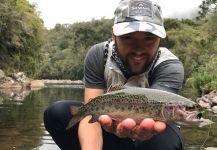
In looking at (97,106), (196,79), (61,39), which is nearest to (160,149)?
(97,106)

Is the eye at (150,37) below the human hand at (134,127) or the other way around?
the other way around

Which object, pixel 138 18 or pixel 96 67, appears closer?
pixel 138 18

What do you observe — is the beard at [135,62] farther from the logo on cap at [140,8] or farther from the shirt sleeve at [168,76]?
the logo on cap at [140,8]

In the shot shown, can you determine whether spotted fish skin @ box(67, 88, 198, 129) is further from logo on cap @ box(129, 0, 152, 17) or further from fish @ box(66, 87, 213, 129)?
logo on cap @ box(129, 0, 152, 17)

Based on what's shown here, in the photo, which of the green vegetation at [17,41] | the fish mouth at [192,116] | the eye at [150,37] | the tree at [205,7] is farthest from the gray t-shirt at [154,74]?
the tree at [205,7]

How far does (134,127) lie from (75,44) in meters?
78.9

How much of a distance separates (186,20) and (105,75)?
2708 inches

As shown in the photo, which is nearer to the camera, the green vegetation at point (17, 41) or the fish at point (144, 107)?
the fish at point (144, 107)

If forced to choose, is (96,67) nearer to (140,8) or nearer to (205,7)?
(140,8)

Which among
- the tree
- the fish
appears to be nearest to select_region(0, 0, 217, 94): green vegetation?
the tree

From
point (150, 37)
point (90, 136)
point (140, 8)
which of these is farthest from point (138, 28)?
point (90, 136)

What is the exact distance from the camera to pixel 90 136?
3.13 m

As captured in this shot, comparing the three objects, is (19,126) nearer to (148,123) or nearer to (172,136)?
(172,136)

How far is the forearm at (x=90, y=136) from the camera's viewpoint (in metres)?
3.10
